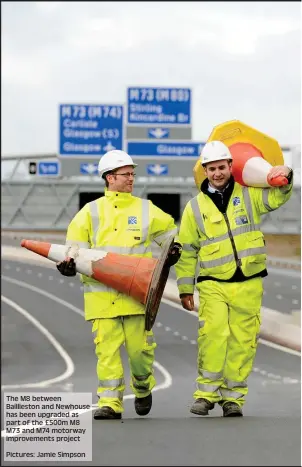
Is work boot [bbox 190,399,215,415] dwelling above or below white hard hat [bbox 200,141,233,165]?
below

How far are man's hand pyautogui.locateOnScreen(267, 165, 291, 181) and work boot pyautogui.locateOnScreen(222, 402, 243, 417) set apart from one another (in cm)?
230

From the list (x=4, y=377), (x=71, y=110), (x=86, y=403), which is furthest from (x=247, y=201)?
(x=4, y=377)

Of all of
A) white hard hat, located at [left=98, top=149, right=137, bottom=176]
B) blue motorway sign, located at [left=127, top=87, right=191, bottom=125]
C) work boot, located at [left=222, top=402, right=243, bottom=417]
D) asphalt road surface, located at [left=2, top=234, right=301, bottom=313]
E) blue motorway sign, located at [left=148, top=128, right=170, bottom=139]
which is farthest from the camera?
asphalt road surface, located at [left=2, top=234, right=301, bottom=313]

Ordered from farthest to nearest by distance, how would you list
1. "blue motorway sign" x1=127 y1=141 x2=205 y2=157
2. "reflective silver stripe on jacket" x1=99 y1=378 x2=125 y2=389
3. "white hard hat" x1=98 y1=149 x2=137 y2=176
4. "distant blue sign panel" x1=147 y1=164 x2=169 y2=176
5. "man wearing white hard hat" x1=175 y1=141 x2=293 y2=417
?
"distant blue sign panel" x1=147 y1=164 x2=169 y2=176
"blue motorway sign" x1=127 y1=141 x2=205 y2=157
"reflective silver stripe on jacket" x1=99 y1=378 x2=125 y2=389
"man wearing white hard hat" x1=175 y1=141 x2=293 y2=417
"white hard hat" x1=98 y1=149 x2=137 y2=176

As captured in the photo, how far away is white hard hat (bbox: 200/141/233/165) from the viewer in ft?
34.0

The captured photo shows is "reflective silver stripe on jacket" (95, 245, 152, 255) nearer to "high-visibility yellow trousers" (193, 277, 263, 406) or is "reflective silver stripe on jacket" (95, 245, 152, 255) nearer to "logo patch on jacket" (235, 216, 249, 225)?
"high-visibility yellow trousers" (193, 277, 263, 406)

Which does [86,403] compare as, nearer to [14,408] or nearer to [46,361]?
[14,408]

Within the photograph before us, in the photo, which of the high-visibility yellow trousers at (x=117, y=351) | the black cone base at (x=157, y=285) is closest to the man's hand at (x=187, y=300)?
the high-visibility yellow trousers at (x=117, y=351)

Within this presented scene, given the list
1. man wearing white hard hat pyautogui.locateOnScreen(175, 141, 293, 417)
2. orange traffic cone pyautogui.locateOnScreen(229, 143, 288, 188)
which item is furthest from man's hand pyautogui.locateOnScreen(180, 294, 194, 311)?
orange traffic cone pyautogui.locateOnScreen(229, 143, 288, 188)

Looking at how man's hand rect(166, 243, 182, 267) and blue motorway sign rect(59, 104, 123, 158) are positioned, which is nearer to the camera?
man's hand rect(166, 243, 182, 267)

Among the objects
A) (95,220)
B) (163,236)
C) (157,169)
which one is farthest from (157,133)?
(95,220)

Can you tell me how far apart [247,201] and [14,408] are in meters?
2.89

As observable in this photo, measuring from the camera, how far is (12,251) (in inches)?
4656

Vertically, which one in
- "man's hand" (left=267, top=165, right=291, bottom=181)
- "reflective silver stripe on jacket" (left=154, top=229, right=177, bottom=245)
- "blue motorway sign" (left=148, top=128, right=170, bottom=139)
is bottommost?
"reflective silver stripe on jacket" (left=154, top=229, right=177, bottom=245)
